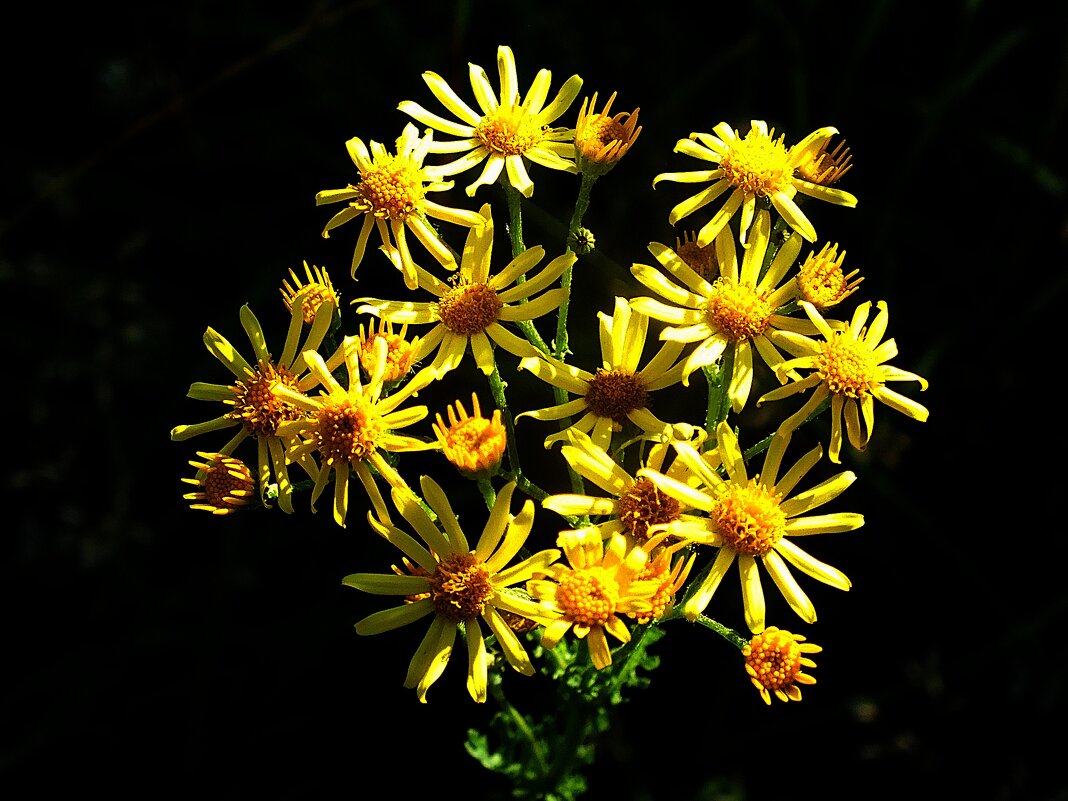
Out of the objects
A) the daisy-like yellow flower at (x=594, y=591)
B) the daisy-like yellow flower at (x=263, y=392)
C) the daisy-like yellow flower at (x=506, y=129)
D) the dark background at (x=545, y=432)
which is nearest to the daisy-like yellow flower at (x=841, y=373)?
the daisy-like yellow flower at (x=594, y=591)

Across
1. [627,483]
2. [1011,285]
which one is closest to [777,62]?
[1011,285]

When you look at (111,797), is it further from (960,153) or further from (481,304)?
(960,153)

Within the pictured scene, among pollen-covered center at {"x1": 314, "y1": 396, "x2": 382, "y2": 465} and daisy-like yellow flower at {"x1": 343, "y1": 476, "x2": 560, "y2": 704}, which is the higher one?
pollen-covered center at {"x1": 314, "y1": 396, "x2": 382, "y2": 465}

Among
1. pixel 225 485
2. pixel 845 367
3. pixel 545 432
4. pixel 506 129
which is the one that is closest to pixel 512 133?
pixel 506 129

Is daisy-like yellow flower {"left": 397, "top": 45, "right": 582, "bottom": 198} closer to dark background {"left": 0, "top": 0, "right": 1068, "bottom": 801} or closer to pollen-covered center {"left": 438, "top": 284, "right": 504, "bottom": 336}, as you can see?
pollen-covered center {"left": 438, "top": 284, "right": 504, "bottom": 336}

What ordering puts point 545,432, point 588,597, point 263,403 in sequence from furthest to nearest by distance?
point 545,432 → point 263,403 → point 588,597

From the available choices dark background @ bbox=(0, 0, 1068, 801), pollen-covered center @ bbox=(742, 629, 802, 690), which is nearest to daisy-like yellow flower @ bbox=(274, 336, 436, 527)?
pollen-covered center @ bbox=(742, 629, 802, 690)

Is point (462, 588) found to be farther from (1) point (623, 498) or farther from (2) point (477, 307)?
(2) point (477, 307)
